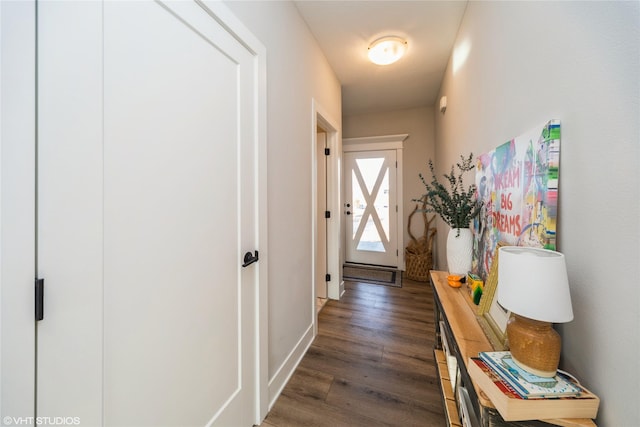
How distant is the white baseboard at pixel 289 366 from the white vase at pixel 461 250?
4.04ft

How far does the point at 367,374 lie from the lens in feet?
5.46

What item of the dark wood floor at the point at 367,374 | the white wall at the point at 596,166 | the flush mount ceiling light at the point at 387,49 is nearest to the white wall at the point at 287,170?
the dark wood floor at the point at 367,374

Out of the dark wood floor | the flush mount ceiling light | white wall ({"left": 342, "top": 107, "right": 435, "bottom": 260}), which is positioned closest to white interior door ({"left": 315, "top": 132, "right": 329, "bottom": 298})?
the dark wood floor

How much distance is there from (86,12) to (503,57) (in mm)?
1570

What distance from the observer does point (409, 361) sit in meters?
1.79

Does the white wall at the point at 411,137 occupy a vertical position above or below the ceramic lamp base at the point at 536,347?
above

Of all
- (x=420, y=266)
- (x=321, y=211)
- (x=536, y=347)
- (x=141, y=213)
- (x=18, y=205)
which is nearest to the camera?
(x=18, y=205)

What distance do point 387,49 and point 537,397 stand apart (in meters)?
2.42

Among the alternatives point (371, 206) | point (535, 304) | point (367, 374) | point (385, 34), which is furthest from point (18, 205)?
point (371, 206)

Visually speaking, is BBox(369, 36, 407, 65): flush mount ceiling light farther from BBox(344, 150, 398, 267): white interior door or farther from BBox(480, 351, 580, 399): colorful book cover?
BBox(480, 351, 580, 399): colorful book cover

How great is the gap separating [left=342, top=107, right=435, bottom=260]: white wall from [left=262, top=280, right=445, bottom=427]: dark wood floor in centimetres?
176

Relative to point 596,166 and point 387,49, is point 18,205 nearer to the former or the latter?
point 596,166

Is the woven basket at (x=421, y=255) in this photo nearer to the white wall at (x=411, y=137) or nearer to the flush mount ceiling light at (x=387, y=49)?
the white wall at (x=411, y=137)

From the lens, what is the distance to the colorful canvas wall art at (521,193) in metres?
0.76
